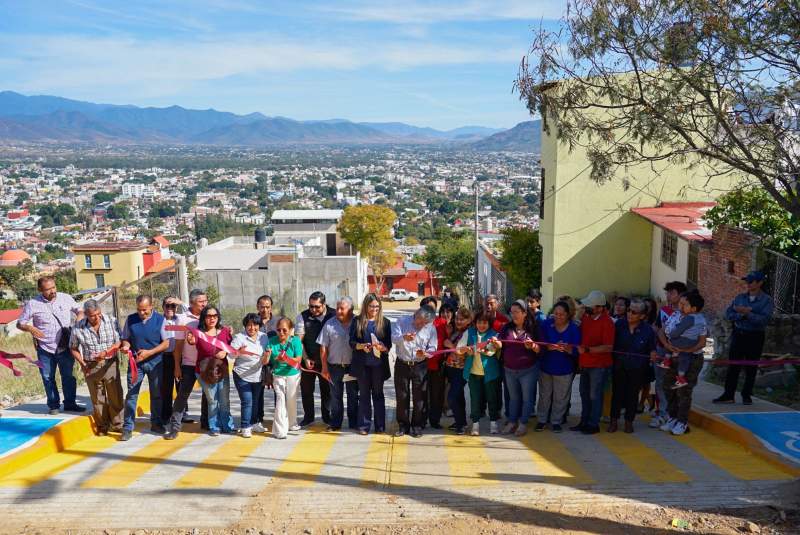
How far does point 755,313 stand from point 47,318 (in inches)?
302

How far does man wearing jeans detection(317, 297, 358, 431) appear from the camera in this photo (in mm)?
7547

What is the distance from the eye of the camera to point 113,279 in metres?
49.9

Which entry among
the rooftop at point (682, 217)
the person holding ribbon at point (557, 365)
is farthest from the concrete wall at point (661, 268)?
the person holding ribbon at point (557, 365)

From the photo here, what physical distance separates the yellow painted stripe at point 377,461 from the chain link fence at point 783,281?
270 inches

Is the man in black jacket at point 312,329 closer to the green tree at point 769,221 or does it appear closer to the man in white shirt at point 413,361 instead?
the man in white shirt at point 413,361

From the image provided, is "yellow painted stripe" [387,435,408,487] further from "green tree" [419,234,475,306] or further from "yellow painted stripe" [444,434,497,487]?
"green tree" [419,234,475,306]

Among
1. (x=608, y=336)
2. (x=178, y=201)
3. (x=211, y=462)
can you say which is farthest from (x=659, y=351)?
(x=178, y=201)

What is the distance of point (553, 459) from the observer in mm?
6422

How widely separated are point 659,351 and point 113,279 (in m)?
47.9

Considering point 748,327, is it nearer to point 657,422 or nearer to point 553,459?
point 657,422

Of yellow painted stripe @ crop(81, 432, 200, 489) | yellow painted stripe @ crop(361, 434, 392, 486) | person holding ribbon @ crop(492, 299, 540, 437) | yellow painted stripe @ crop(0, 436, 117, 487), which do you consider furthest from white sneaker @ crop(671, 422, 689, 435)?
yellow painted stripe @ crop(0, 436, 117, 487)

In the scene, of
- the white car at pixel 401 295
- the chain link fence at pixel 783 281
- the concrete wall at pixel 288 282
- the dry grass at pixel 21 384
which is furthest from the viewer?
the white car at pixel 401 295

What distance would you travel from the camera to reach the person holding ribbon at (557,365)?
7355 mm

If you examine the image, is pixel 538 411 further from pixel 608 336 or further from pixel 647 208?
pixel 647 208
